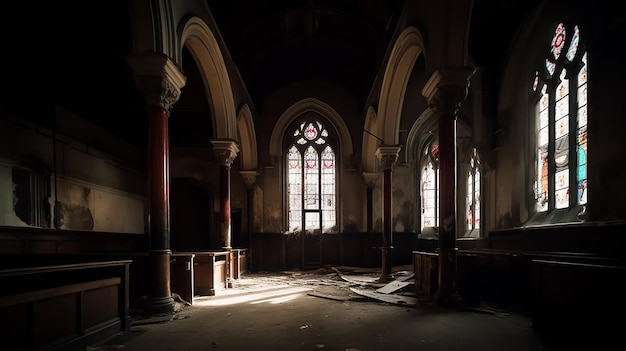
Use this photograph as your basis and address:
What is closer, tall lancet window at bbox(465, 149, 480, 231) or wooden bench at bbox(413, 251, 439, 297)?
wooden bench at bbox(413, 251, 439, 297)

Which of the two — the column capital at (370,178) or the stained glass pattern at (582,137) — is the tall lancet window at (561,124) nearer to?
the stained glass pattern at (582,137)

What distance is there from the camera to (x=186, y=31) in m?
6.70

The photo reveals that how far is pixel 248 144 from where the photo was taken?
13.7 m

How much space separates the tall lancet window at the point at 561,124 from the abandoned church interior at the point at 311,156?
0.13 feet

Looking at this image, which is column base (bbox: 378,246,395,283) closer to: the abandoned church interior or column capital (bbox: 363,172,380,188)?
the abandoned church interior

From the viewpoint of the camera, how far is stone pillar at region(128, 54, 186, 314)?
5.68m

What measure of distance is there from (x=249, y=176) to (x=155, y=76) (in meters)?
8.35

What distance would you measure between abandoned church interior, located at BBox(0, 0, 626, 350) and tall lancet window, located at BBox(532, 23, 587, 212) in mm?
41

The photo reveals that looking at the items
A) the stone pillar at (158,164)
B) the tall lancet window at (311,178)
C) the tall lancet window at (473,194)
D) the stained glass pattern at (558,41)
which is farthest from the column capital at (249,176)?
the stained glass pattern at (558,41)

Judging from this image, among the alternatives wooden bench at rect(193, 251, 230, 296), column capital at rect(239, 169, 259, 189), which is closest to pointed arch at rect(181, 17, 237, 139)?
wooden bench at rect(193, 251, 230, 296)

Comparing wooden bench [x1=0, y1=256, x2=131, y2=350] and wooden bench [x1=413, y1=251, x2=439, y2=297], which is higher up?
wooden bench [x1=0, y1=256, x2=131, y2=350]

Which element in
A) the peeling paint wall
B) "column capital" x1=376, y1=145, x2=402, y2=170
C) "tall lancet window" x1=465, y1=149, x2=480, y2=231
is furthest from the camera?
"tall lancet window" x1=465, y1=149, x2=480, y2=231

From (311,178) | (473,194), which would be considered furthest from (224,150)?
(473,194)

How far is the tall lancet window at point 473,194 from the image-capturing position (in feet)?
40.7
